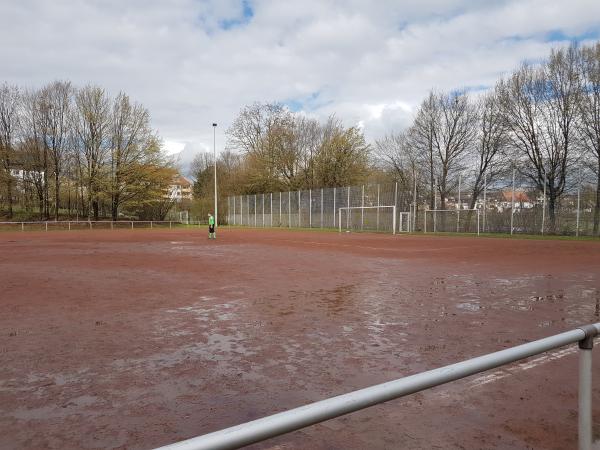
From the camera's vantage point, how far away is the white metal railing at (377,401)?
1.35 meters

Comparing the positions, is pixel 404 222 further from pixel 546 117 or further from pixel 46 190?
pixel 46 190

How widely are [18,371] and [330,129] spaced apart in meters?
54.3

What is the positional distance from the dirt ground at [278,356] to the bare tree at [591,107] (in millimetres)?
27924

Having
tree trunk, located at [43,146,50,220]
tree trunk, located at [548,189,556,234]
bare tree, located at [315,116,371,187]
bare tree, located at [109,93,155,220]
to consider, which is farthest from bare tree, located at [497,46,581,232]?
tree trunk, located at [43,146,50,220]

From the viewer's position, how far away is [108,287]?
34.3 feet

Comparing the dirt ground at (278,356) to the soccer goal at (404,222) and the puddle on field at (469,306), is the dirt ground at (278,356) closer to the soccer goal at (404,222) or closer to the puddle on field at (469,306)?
the puddle on field at (469,306)

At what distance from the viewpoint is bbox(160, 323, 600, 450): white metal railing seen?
135cm

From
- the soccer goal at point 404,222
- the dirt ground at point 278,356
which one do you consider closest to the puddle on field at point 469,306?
the dirt ground at point 278,356

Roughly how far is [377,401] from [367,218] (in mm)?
41931

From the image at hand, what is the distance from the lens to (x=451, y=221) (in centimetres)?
3928

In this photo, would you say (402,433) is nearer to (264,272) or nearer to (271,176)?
(264,272)

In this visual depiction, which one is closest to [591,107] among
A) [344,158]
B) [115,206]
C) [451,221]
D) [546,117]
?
[546,117]

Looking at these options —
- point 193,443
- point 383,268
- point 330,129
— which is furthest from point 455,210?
point 193,443

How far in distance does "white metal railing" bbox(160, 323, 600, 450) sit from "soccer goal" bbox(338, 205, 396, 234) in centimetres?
3725
